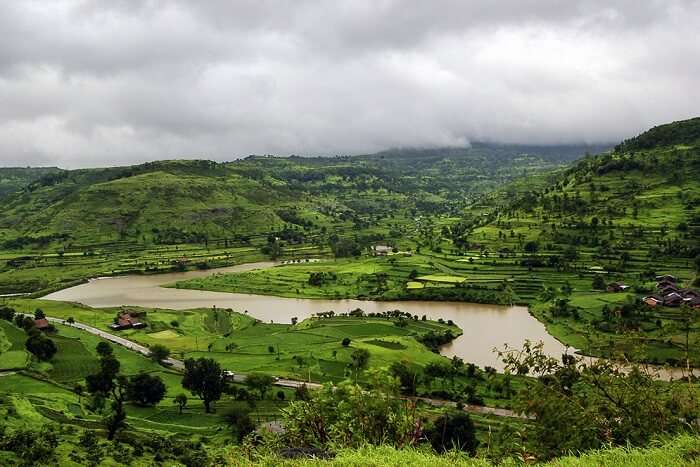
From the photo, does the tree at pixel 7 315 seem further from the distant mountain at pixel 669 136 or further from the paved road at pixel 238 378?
the distant mountain at pixel 669 136

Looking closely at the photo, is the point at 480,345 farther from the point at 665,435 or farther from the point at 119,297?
the point at 119,297

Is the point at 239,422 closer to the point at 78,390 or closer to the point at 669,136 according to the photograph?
the point at 78,390

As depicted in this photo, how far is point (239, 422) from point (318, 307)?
55.7 m

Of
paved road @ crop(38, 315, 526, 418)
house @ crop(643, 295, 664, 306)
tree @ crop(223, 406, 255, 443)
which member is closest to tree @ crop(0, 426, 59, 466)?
tree @ crop(223, 406, 255, 443)

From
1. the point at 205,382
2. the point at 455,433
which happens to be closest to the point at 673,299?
the point at 455,433

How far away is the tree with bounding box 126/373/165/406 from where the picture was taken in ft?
159

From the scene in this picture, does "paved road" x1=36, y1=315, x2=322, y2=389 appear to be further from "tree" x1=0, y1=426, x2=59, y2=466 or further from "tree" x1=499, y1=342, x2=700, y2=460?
"tree" x1=499, y1=342, x2=700, y2=460

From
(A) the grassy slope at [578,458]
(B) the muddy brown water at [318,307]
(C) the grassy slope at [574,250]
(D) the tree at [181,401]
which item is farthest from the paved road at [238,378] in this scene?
(A) the grassy slope at [578,458]

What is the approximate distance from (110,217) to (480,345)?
529 feet

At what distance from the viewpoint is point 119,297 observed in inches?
4188

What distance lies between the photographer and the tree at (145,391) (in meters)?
48.3

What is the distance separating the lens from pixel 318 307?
9644cm

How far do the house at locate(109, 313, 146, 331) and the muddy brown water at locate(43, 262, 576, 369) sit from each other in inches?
597

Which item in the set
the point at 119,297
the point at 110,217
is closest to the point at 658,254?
the point at 119,297
